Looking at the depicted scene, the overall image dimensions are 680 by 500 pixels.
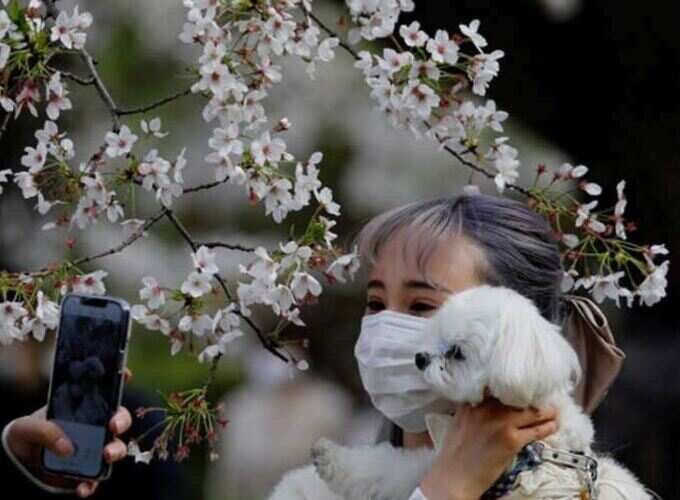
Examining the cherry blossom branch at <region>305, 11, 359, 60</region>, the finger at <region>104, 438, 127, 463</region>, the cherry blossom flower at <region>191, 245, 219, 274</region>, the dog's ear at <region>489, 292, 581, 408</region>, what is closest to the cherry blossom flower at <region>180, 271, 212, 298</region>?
the cherry blossom flower at <region>191, 245, 219, 274</region>

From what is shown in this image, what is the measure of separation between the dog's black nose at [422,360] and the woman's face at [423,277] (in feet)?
0.38

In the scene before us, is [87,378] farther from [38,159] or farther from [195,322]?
[38,159]

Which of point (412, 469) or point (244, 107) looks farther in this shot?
point (244, 107)

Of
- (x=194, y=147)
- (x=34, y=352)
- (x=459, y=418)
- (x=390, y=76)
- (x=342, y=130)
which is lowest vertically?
(x=34, y=352)

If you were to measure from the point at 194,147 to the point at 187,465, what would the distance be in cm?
110

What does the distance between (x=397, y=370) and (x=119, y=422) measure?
16.1 inches

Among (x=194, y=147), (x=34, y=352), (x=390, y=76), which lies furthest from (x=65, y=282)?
(x=34, y=352)

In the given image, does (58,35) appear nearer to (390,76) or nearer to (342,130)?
(390,76)

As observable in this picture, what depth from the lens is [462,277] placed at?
2.39 m

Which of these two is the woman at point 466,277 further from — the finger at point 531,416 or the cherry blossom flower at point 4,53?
the cherry blossom flower at point 4,53

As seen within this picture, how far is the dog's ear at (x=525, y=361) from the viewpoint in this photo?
2.16m

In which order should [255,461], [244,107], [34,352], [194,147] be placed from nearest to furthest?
[244,107] → [194,147] → [34,352] → [255,461]

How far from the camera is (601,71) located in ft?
16.3

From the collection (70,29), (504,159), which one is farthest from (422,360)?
(70,29)
